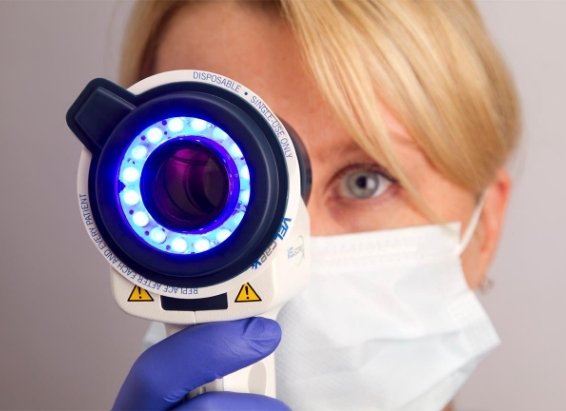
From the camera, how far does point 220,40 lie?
0.91m

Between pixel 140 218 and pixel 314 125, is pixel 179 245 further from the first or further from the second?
pixel 314 125

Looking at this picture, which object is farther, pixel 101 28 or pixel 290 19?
pixel 101 28

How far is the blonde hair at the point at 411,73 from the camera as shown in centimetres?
84

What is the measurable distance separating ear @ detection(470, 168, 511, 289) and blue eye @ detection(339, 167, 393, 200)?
0.25 meters

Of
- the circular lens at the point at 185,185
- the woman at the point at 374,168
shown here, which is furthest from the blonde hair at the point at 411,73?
the circular lens at the point at 185,185

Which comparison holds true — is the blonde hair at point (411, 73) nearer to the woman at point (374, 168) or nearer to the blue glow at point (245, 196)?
the woman at point (374, 168)

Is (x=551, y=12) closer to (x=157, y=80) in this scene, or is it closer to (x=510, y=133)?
(x=510, y=133)

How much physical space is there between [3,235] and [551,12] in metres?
1.28

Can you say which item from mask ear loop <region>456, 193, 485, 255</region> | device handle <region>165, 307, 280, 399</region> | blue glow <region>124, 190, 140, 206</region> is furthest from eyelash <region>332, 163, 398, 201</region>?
blue glow <region>124, 190, 140, 206</region>

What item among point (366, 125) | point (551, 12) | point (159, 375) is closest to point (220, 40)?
point (366, 125)

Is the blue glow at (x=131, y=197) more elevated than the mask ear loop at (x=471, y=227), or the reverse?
the blue glow at (x=131, y=197)

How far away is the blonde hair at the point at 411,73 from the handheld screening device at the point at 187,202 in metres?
0.29

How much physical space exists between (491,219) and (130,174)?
0.75m

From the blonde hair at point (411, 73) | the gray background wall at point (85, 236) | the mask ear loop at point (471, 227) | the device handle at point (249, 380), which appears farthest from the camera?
the gray background wall at point (85, 236)
